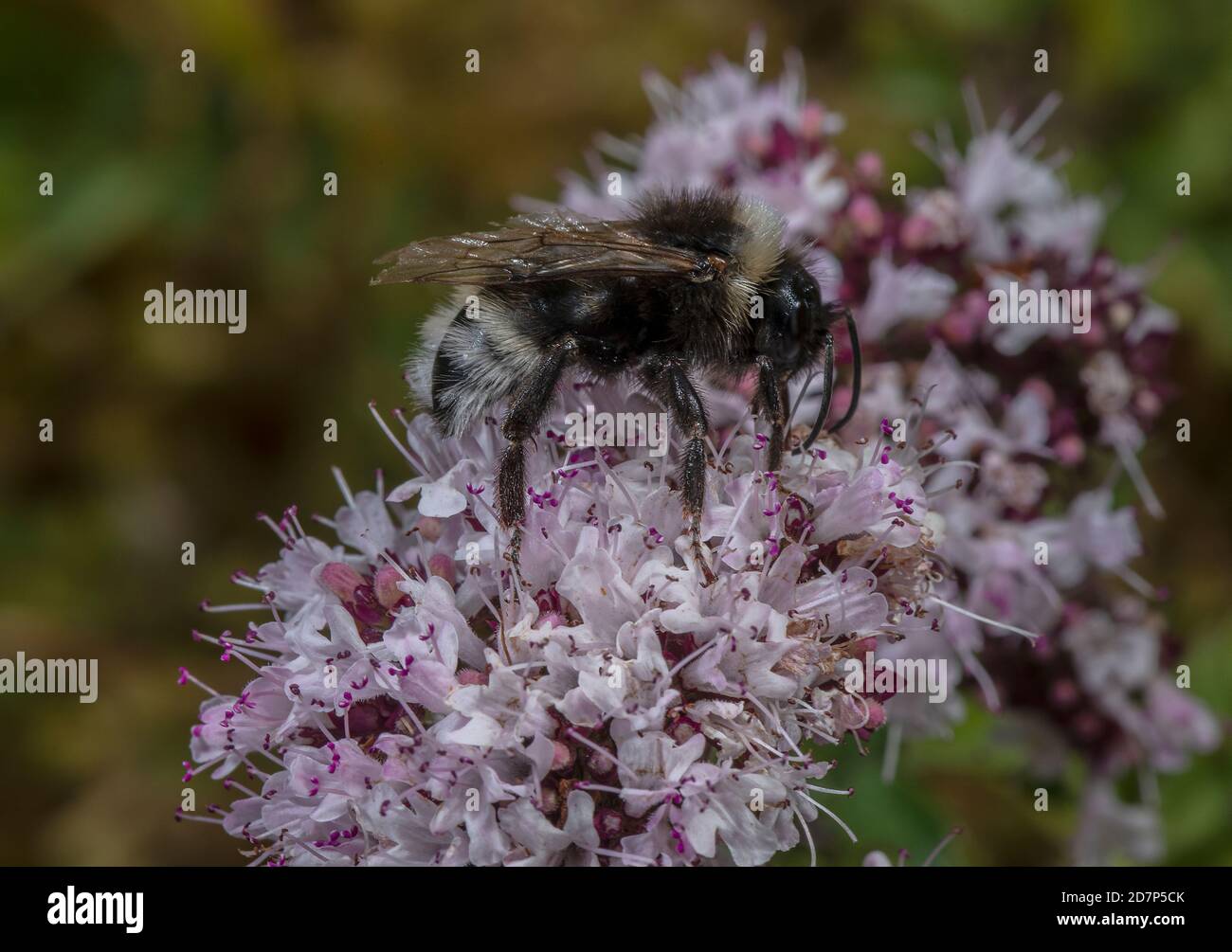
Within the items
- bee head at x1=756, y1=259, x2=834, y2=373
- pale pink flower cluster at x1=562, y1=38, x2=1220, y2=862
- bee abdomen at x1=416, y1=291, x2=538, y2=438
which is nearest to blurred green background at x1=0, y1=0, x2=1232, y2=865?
pale pink flower cluster at x1=562, y1=38, x2=1220, y2=862

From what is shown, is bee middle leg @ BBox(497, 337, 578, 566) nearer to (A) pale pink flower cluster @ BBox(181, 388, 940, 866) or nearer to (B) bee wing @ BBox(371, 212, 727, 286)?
(A) pale pink flower cluster @ BBox(181, 388, 940, 866)

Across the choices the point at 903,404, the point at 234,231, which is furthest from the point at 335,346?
the point at 903,404

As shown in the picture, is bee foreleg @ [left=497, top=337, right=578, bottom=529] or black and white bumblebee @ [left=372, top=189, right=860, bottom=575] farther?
black and white bumblebee @ [left=372, top=189, right=860, bottom=575]

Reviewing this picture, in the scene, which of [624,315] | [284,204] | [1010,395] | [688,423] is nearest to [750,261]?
[624,315]

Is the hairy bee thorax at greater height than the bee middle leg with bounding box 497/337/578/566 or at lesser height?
greater

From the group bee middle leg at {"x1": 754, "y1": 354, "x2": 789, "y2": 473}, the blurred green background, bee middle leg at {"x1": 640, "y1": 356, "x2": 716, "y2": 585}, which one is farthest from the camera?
the blurred green background

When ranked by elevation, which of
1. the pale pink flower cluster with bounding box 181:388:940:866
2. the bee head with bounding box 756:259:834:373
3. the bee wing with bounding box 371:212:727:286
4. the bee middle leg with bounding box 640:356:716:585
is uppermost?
the bee wing with bounding box 371:212:727:286

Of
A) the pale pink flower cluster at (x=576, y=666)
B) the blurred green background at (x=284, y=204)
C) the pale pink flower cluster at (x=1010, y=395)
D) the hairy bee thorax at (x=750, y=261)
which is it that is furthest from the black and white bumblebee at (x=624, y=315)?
the blurred green background at (x=284, y=204)
